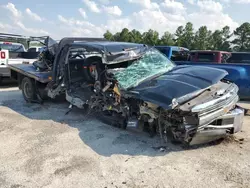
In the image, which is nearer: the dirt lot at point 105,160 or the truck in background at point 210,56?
the dirt lot at point 105,160

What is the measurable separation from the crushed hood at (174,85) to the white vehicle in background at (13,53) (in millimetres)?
5741

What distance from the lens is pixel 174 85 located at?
396 cm

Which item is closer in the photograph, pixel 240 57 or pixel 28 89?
pixel 28 89

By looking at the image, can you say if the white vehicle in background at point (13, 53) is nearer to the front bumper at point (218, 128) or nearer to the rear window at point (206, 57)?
the rear window at point (206, 57)

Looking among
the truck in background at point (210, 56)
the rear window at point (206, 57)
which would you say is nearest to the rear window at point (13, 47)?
the truck in background at point (210, 56)

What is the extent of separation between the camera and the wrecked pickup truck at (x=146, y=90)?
3.63 m

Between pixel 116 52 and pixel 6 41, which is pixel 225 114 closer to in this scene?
pixel 116 52

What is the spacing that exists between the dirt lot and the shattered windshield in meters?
1.00

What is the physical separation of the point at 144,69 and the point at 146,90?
1.04 m

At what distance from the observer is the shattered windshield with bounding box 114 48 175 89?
15.0 ft

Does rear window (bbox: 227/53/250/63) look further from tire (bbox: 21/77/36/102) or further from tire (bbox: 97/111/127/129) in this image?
tire (bbox: 21/77/36/102)

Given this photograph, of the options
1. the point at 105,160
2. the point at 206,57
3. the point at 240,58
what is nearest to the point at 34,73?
the point at 105,160

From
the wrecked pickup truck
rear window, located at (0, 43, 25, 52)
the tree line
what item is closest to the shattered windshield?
the wrecked pickup truck

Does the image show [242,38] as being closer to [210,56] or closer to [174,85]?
[210,56]
